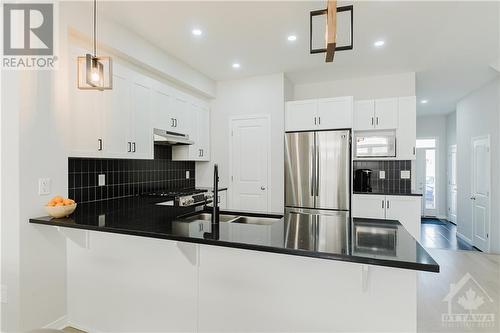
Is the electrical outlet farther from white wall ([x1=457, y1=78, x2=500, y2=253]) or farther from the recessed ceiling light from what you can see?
white wall ([x1=457, y1=78, x2=500, y2=253])

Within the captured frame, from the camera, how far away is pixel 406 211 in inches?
155

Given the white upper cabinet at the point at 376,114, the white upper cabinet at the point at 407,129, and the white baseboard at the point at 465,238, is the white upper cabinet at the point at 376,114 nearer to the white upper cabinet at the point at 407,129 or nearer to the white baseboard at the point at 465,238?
the white upper cabinet at the point at 407,129

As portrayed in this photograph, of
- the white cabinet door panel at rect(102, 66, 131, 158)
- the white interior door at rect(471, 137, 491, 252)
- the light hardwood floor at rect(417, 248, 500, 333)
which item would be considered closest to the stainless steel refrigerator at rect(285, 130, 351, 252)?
the light hardwood floor at rect(417, 248, 500, 333)

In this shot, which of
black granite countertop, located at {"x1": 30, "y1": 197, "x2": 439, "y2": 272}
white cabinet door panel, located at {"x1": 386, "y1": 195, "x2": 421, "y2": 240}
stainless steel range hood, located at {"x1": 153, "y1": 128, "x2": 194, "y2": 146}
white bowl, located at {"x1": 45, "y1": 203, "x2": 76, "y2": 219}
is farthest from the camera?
white cabinet door panel, located at {"x1": 386, "y1": 195, "x2": 421, "y2": 240}

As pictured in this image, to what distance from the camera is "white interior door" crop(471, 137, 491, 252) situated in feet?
15.2

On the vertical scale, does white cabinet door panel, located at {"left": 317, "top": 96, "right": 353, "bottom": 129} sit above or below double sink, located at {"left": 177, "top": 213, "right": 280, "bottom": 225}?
above

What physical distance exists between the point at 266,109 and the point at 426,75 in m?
2.66

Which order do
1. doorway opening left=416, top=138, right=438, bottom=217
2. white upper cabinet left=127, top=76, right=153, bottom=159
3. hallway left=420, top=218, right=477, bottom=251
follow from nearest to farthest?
white upper cabinet left=127, top=76, right=153, bottom=159
hallway left=420, top=218, right=477, bottom=251
doorway opening left=416, top=138, right=438, bottom=217

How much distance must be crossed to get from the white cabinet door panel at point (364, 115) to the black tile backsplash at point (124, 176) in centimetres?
303

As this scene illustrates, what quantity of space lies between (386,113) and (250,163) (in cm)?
231

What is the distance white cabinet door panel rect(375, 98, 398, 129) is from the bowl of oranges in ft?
13.7

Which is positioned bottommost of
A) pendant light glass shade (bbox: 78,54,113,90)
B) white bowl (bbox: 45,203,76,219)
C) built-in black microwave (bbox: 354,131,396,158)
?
white bowl (bbox: 45,203,76,219)

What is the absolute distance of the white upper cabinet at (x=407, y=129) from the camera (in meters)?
4.07

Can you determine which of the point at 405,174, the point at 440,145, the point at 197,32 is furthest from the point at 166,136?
the point at 440,145
